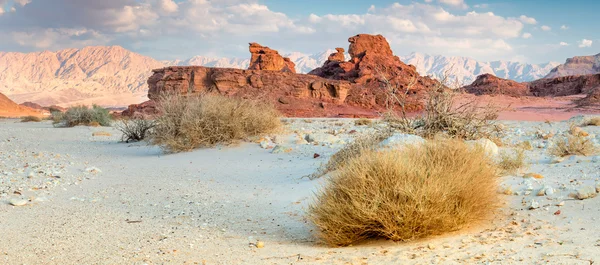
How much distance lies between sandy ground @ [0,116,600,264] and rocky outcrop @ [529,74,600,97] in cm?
4365

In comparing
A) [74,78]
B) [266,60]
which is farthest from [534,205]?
[74,78]

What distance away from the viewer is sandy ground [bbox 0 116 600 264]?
12.9ft

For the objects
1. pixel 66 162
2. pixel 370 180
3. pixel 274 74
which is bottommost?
pixel 66 162

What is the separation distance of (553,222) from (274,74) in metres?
36.4

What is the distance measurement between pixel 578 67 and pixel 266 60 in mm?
86098

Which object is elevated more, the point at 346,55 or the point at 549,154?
the point at 346,55

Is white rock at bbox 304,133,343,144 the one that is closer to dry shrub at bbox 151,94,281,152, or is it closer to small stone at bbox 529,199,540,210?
dry shrub at bbox 151,94,281,152

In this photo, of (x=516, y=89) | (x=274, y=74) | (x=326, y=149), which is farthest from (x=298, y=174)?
(x=516, y=89)

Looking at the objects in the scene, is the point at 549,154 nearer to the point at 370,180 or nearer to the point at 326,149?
the point at 326,149

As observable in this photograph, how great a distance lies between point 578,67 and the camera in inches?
4090

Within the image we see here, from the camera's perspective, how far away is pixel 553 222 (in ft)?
14.3

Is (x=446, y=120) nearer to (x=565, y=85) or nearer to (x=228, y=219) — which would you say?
(x=228, y=219)

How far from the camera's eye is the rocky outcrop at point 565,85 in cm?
4672

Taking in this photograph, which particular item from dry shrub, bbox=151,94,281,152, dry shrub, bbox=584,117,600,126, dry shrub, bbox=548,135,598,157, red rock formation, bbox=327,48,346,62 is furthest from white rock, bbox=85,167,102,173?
red rock formation, bbox=327,48,346,62
